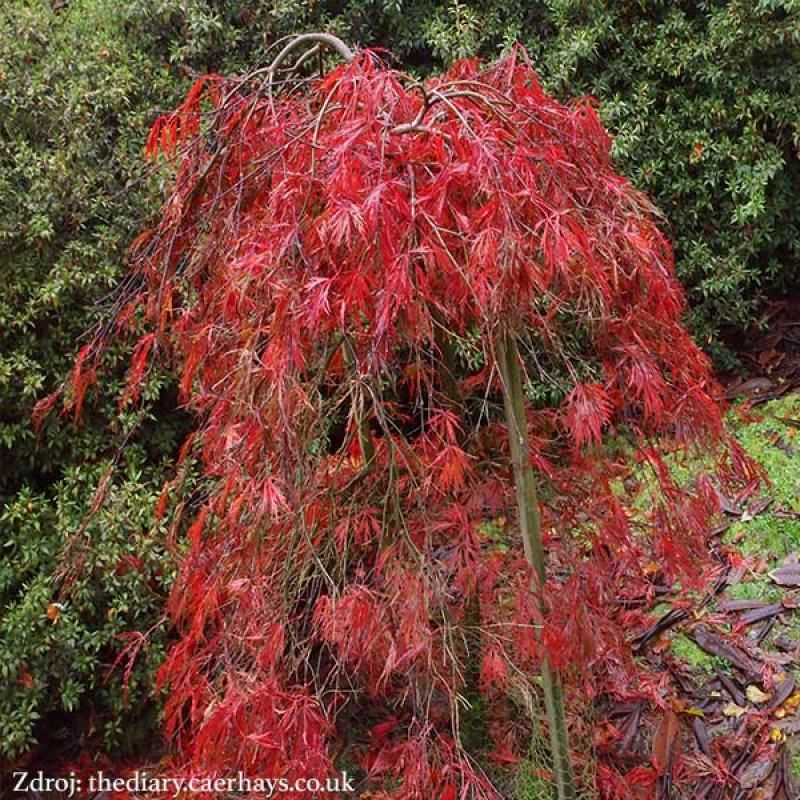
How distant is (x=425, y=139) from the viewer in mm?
2016

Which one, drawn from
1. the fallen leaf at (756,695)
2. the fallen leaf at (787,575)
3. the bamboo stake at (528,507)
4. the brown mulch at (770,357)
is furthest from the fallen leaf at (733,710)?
the brown mulch at (770,357)

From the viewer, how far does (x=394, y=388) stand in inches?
88.9

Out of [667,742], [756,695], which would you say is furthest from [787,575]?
[667,742]

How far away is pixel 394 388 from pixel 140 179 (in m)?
0.89

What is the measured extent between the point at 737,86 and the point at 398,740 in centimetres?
367

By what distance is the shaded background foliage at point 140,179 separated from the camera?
3.16 meters

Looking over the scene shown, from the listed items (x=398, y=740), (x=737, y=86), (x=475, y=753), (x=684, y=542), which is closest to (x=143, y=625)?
(x=398, y=740)

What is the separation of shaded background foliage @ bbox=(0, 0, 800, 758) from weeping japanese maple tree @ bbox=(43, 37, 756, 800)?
586 mm

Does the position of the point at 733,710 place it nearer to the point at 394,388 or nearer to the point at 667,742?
the point at 667,742

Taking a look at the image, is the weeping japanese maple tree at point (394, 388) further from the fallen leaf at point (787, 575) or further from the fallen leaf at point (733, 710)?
the fallen leaf at point (787, 575)

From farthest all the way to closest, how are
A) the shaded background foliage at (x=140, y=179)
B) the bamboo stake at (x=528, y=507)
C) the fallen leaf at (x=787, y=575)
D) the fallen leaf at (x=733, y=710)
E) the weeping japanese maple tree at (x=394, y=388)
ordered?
1. the fallen leaf at (x=787, y=575)
2. the shaded background foliage at (x=140, y=179)
3. the fallen leaf at (x=733, y=710)
4. the bamboo stake at (x=528, y=507)
5. the weeping japanese maple tree at (x=394, y=388)

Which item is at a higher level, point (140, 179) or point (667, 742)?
point (140, 179)

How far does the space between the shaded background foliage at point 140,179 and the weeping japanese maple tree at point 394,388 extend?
1.92ft

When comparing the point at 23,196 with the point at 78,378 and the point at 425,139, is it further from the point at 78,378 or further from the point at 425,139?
the point at 425,139
